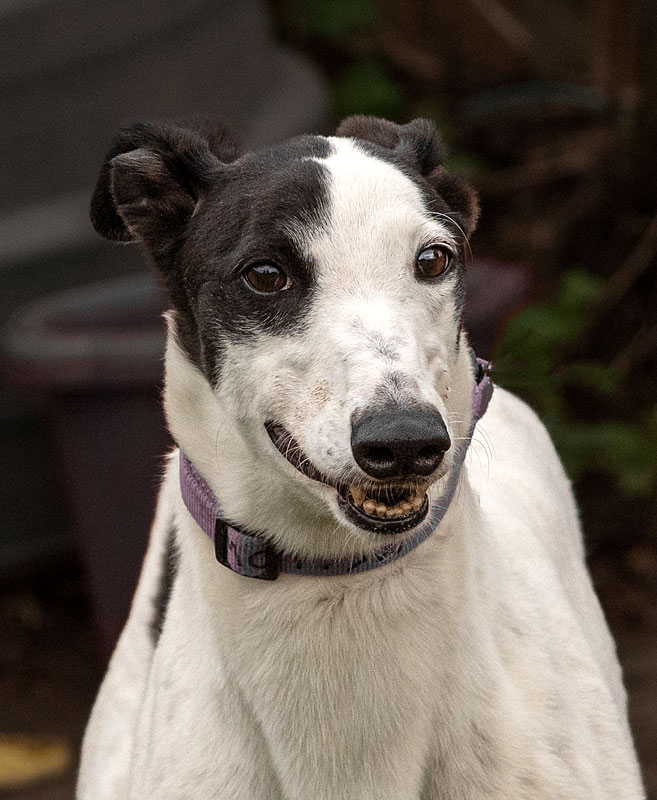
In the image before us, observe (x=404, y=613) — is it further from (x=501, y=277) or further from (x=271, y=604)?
(x=501, y=277)

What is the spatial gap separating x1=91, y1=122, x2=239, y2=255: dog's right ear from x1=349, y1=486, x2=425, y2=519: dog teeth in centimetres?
69

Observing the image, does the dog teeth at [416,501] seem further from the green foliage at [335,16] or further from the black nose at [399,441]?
the green foliage at [335,16]

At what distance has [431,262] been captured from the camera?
2283 millimetres

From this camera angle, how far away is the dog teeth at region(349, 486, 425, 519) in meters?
2.11

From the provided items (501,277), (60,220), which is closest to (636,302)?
(501,277)

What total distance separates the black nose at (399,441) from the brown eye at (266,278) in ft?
1.18

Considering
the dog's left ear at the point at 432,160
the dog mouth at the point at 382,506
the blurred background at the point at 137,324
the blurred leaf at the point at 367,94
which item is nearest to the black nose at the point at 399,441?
the dog mouth at the point at 382,506

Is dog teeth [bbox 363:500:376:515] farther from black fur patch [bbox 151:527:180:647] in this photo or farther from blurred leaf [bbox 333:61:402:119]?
blurred leaf [bbox 333:61:402:119]

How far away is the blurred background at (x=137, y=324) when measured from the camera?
4742 mm

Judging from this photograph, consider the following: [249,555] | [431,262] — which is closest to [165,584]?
[249,555]

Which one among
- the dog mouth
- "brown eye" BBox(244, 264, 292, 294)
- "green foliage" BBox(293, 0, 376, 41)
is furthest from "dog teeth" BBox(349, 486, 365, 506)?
"green foliage" BBox(293, 0, 376, 41)

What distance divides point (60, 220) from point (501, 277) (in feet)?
5.92

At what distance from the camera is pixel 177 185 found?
8.14ft

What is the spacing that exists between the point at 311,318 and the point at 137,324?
294 cm
